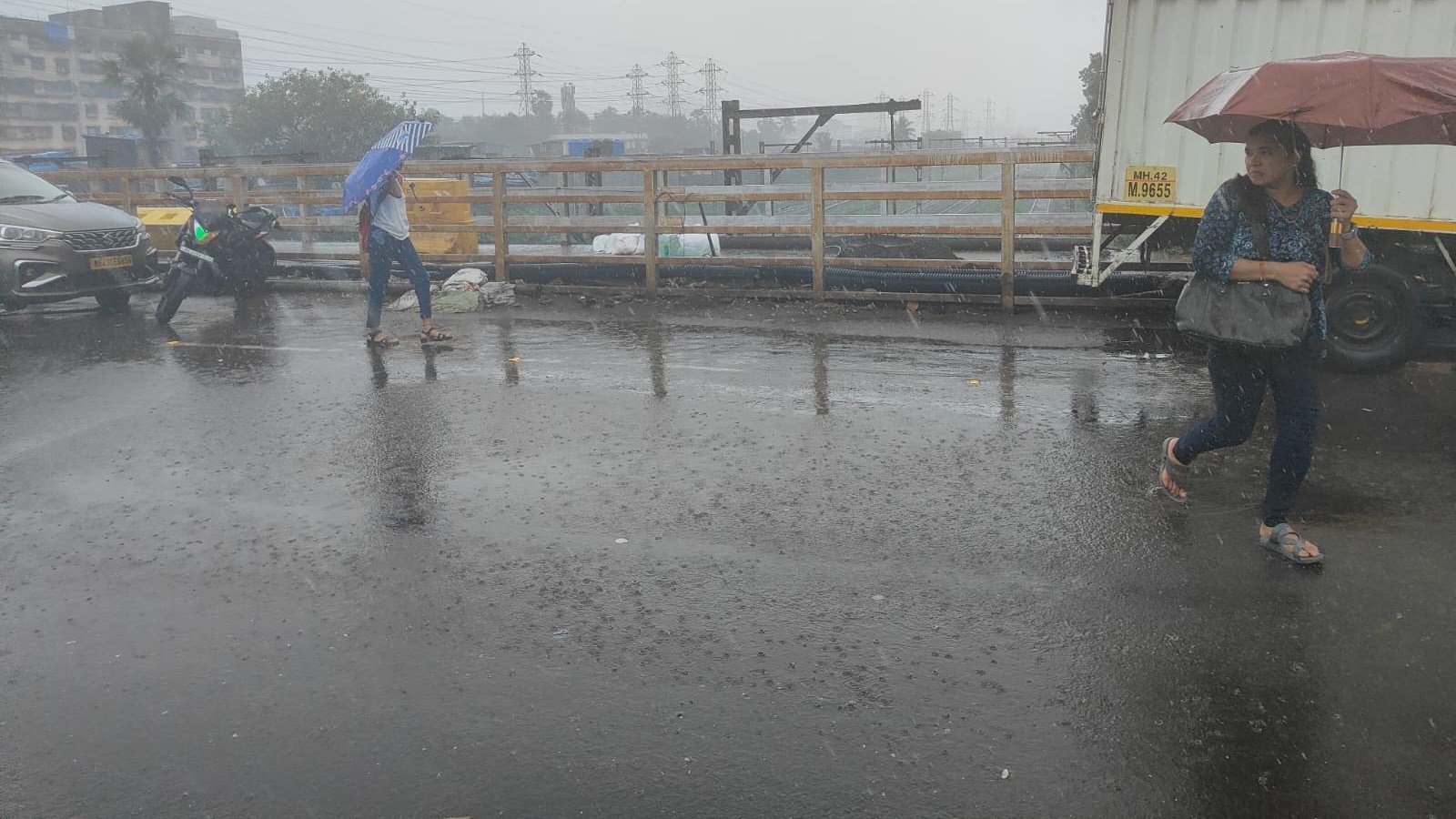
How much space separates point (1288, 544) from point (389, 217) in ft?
25.6

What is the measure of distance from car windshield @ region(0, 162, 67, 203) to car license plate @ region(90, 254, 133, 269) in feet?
3.63

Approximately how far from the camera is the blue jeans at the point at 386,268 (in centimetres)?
979

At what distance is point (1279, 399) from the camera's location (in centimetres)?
461

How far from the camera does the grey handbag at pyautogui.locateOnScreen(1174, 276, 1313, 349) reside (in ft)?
14.6

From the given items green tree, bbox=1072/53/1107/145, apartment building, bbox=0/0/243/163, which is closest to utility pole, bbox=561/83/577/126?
A: apartment building, bbox=0/0/243/163

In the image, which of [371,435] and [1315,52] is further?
[1315,52]

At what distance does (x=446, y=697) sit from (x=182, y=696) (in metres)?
0.92

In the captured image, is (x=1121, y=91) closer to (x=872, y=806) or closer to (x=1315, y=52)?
(x=1315, y=52)

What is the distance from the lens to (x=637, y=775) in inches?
125

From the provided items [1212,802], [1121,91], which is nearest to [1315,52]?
[1121,91]

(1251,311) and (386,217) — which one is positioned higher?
(386,217)

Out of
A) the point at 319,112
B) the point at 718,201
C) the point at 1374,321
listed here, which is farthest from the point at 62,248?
the point at 319,112

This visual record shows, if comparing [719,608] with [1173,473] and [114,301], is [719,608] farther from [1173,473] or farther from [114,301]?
[114,301]

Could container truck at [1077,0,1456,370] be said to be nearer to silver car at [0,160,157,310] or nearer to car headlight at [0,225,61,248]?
silver car at [0,160,157,310]
